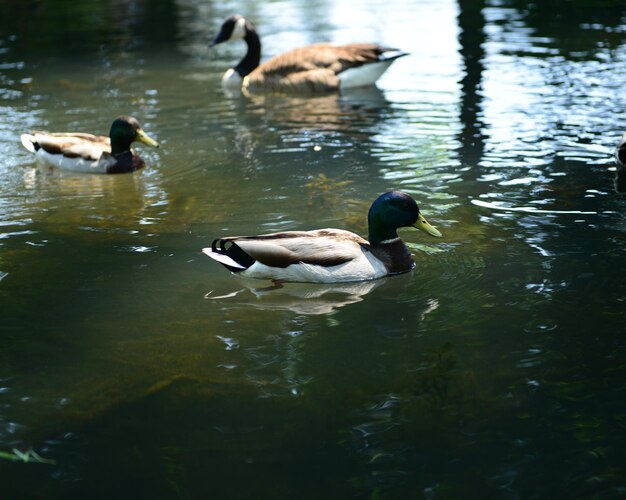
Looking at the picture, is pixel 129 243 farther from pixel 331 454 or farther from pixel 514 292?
pixel 331 454

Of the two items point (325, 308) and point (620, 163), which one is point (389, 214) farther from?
point (620, 163)

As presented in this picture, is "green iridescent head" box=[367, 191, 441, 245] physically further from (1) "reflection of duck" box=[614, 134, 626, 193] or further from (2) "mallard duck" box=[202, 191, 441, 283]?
(1) "reflection of duck" box=[614, 134, 626, 193]

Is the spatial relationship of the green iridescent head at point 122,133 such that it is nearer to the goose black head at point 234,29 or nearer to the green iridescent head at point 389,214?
the green iridescent head at point 389,214

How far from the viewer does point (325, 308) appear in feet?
25.8

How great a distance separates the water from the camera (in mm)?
5668

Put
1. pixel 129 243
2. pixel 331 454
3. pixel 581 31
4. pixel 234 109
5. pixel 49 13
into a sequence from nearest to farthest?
pixel 331 454, pixel 129 243, pixel 234 109, pixel 581 31, pixel 49 13

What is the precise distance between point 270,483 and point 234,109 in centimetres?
1075

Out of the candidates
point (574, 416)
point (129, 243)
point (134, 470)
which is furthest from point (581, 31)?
point (134, 470)

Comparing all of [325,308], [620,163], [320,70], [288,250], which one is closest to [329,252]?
[288,250]

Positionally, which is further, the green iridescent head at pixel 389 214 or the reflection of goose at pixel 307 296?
the green iridescent head at pixel 389 214

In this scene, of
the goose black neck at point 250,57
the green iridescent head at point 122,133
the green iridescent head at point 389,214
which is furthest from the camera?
the goose black neck at point 250,57

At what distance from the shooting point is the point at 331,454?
5.71 m

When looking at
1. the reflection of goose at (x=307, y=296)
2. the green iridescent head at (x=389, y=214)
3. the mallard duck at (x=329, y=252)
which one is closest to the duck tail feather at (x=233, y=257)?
the mallard duck at (x=329, y=252)

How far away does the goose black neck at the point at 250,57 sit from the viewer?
56.4 feet
